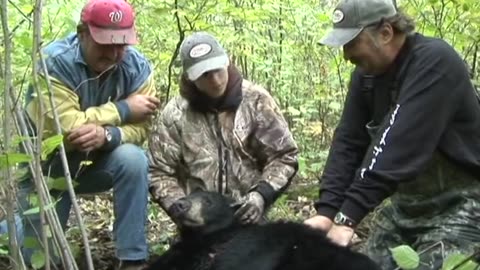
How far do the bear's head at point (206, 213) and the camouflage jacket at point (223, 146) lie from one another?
54 centimetres

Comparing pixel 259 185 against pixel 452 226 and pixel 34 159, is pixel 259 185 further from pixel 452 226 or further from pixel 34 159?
pixel 34 159

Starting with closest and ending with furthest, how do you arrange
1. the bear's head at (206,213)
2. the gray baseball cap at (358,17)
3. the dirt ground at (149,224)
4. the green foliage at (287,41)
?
the gray baseball cap at (358,17) → the bear's head at (206,213) → the dirt ground at (149,224) → the green foliage at (287,41)

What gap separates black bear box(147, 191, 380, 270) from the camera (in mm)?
3316

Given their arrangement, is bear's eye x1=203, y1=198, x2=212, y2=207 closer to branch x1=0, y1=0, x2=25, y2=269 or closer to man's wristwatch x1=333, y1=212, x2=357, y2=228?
man's wristwatch x1=333, y1=212, x2=357, y2=228

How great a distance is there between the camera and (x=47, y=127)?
15.3 ft

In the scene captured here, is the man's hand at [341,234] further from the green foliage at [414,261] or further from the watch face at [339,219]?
the green foliage at [414,261]

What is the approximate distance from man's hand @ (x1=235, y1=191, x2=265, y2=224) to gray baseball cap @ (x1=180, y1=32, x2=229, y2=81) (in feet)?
2.35

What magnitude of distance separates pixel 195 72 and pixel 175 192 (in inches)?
27.3

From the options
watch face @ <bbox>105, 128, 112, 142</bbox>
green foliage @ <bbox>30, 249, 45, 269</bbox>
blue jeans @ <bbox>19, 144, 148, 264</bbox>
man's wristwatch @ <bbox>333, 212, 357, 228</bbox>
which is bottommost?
blue jeans @ <bbox>19, 144, 148, 264</bbox>

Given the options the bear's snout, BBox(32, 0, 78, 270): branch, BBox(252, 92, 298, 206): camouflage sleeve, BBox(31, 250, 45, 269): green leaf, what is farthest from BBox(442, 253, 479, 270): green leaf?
BBox(252, 92, 298, 206): camouflage sleeve

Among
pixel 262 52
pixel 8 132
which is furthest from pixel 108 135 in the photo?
pixel 262 52

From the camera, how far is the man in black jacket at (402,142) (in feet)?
12.1

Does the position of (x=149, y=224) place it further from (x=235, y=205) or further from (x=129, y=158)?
(x=235, y=205)

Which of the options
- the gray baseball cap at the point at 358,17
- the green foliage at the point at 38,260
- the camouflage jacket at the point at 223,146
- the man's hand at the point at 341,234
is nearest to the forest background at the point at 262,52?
the green foliage at the point at 38,260
